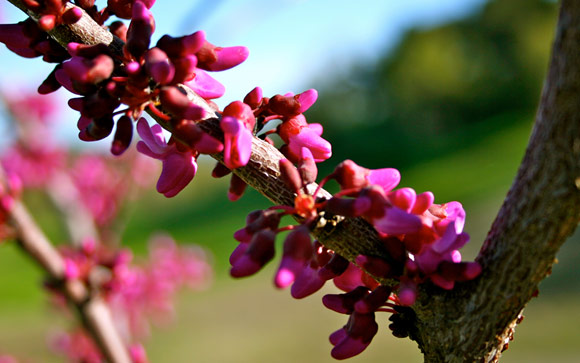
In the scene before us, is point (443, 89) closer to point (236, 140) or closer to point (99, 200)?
point (99, 200)

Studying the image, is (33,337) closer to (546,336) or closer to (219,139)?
(546,336)

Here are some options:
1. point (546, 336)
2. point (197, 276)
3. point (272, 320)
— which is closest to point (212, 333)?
point (272, 320)

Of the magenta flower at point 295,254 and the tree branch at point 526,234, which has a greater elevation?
the tree branch at point 526,234

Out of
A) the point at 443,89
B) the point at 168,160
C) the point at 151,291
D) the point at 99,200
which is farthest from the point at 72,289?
the point at 443,89

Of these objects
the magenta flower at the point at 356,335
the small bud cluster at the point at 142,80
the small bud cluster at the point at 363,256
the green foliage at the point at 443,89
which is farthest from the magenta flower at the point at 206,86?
the green foliage at the point at 443,89

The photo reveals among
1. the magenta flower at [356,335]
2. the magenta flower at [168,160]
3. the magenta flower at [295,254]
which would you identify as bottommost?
the magenta flower at [356,335]

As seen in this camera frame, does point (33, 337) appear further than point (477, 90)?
No

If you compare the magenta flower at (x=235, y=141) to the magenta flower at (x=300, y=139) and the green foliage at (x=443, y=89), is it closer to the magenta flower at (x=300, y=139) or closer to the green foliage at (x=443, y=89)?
the magenta flower at (x=300, y=139)
